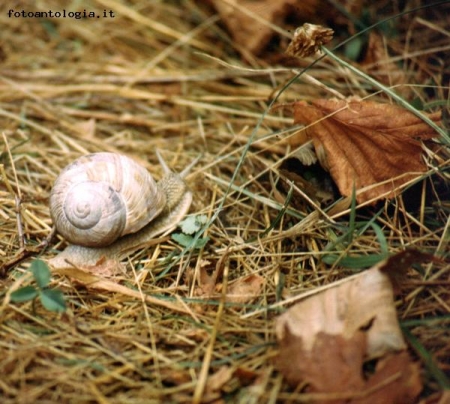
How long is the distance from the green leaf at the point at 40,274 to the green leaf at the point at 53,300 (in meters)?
0.03

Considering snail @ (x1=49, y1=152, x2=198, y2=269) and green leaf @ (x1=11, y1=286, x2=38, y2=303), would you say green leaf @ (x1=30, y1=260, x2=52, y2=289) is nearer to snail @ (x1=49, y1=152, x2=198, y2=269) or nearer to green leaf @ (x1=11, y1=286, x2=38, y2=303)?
green leaf @ (x1=11, y1=286, x2=38, y2=303)

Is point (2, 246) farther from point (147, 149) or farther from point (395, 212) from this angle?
point (395, 212)

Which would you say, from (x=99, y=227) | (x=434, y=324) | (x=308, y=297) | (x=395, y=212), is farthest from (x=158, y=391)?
(x=395, y=212)

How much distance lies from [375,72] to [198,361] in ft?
6.11

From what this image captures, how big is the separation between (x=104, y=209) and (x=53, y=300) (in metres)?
0.48

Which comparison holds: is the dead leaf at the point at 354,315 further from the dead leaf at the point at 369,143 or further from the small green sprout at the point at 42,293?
the small green sprout at the point at 42,293

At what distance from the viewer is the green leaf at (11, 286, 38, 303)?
1737mm

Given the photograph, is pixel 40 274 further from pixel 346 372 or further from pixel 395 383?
pixel 395 383

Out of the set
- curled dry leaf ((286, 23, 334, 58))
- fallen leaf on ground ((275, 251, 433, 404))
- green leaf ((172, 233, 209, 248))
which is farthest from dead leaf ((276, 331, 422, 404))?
curled dry leaf ((286, 23, 334, 58))

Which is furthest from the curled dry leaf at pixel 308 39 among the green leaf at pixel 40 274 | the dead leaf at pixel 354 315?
the green leaf at pixel 40 274

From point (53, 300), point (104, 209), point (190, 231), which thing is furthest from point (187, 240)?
point (53, 300)

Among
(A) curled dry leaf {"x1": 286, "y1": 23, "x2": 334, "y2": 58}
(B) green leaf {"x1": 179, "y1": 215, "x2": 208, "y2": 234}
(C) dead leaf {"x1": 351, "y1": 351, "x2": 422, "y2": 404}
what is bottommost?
(B) green leaf {"x1": 179, "y1": 215, "x2": 208, "y2": 234}

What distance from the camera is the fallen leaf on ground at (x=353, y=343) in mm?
1485

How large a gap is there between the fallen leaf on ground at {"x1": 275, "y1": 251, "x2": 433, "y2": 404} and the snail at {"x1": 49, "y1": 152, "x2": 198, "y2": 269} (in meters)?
0.81
